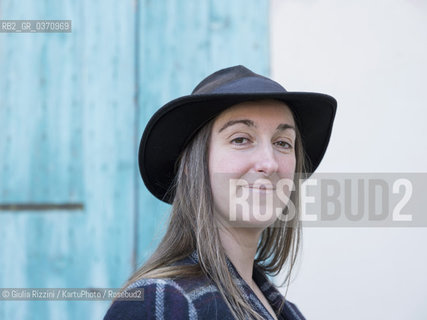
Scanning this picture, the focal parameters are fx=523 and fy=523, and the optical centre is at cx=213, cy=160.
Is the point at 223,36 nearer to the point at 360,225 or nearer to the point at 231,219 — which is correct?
the point at 360,225

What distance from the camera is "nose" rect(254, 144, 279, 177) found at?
1.53m

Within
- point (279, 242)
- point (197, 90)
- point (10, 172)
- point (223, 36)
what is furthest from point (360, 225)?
point (10, 172)

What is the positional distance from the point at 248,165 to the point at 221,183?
0.32 ft

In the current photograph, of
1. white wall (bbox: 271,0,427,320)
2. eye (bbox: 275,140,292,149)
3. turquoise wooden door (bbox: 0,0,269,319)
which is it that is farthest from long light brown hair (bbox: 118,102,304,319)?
white wall (bbox: 271,0,427,320)

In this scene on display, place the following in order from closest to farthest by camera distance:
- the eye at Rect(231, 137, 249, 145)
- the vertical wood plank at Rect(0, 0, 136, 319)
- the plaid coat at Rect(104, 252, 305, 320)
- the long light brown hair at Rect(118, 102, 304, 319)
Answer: the plaid coat at Rect(104, 252, 305, 320)
the long light brown hair at Rect(118, 102, 304, 319)
the eye at Rect(231, 137, 249, 145)
the vertical wood plank at Rect(0, 0, 136, 319)

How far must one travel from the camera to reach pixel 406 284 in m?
2.74

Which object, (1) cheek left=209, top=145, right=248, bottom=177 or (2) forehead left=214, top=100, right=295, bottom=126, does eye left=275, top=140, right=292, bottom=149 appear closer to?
(2) forehead left=214, top=100, right=295, bottom=126

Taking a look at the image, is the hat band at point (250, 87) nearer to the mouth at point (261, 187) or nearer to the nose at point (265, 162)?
the nose at point (265, 162)

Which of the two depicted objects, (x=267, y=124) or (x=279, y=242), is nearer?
(x=267, y=124)

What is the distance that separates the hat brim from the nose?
0.16m

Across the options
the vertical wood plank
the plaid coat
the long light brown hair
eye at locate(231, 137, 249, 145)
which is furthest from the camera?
the vertical wood plank

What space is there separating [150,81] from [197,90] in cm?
113

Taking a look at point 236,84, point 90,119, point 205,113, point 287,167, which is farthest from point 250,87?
point 90,119

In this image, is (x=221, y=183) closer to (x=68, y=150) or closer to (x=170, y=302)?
(x=170, y=302)
